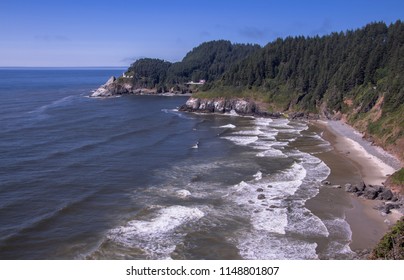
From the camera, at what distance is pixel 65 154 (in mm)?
49125

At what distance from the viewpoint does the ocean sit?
25.6 meters

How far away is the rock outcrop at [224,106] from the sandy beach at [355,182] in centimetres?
3177

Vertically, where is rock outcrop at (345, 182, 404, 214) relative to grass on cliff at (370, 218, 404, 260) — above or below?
below

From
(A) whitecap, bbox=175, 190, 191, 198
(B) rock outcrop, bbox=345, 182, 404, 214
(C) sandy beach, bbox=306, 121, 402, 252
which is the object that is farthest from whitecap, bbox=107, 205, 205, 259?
(B) rock outcrop, bbox=345, 182, 404, 214

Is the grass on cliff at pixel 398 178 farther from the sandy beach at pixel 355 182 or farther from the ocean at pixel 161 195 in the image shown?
the ocean at pixel 161 195

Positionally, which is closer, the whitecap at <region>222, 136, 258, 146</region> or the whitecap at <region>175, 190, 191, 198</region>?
the whitecap at <region>175, 190, 191, 198</region>

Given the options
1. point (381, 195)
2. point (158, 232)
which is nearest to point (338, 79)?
point (381, 195)

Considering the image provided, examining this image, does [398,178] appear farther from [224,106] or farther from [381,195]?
[224,106]

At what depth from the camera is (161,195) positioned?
35312 millimetres

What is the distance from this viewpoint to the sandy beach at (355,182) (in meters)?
28.1

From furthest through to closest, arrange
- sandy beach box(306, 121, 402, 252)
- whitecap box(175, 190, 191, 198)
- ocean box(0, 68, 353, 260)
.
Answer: whitecap box(175, 190, 191, 198) < sandy beach box(306, 121, 402, 252) < ocean box(0, 68, 353, 260)

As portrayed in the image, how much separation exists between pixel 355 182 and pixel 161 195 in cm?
1957

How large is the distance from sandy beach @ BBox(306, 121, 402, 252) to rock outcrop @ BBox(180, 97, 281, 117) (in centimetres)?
3177

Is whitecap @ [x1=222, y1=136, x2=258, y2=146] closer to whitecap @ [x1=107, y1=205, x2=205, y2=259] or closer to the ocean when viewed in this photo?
the ocean
